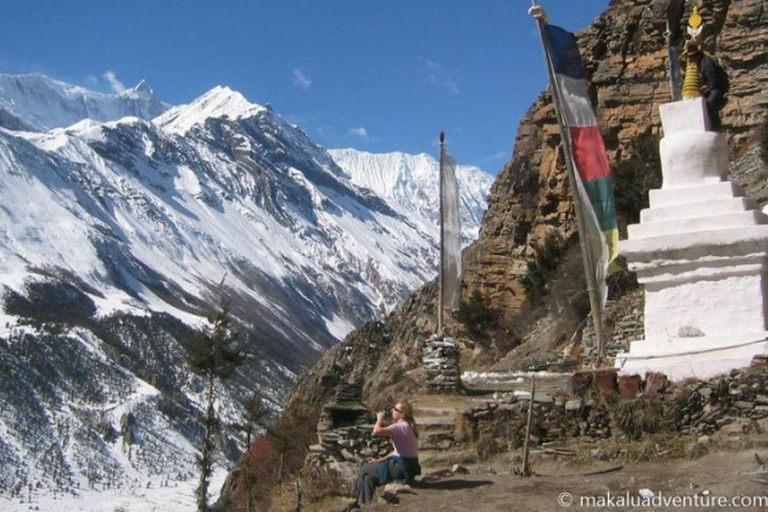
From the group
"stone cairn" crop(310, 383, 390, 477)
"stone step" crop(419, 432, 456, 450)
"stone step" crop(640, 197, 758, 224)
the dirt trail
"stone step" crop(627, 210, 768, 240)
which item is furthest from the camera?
"stone cairn" crop(310, 383, 390, 477)

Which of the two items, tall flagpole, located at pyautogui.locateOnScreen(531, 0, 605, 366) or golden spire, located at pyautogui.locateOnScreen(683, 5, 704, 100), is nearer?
golden spire, located at pyautogui.locateOnScreen(683, 5, 704, 100)

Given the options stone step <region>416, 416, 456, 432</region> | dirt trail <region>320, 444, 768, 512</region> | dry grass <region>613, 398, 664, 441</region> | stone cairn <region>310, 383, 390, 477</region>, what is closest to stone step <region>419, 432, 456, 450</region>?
stone step <region>416, 416, 456, 432</region>

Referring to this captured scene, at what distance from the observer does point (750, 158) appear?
3042cm

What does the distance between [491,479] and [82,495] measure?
467 ft

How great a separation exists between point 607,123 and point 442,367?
22.1 meters

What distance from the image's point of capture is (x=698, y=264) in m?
11.4

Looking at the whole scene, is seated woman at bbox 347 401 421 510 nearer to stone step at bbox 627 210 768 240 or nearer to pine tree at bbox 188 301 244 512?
stone step at bbox 627 210 768 240

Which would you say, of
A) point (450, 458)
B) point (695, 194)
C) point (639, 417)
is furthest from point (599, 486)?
point (695, 194)

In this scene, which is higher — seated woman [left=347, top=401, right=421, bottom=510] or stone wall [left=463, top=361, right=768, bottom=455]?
stone wall [left=463, top=361, right=768, bottom=455]

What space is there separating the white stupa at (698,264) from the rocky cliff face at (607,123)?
17619 mm

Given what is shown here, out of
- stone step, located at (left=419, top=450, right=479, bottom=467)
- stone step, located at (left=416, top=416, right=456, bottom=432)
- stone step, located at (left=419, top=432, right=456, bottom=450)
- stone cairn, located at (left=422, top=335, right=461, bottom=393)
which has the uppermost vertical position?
stone cairn, located at (left=422, top=335, right=461, bottom=393)

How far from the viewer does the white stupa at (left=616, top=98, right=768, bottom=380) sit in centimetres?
1098

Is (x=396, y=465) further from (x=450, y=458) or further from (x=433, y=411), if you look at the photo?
(x=433, y=411)

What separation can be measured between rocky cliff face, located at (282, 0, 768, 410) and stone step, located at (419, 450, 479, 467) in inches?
728
